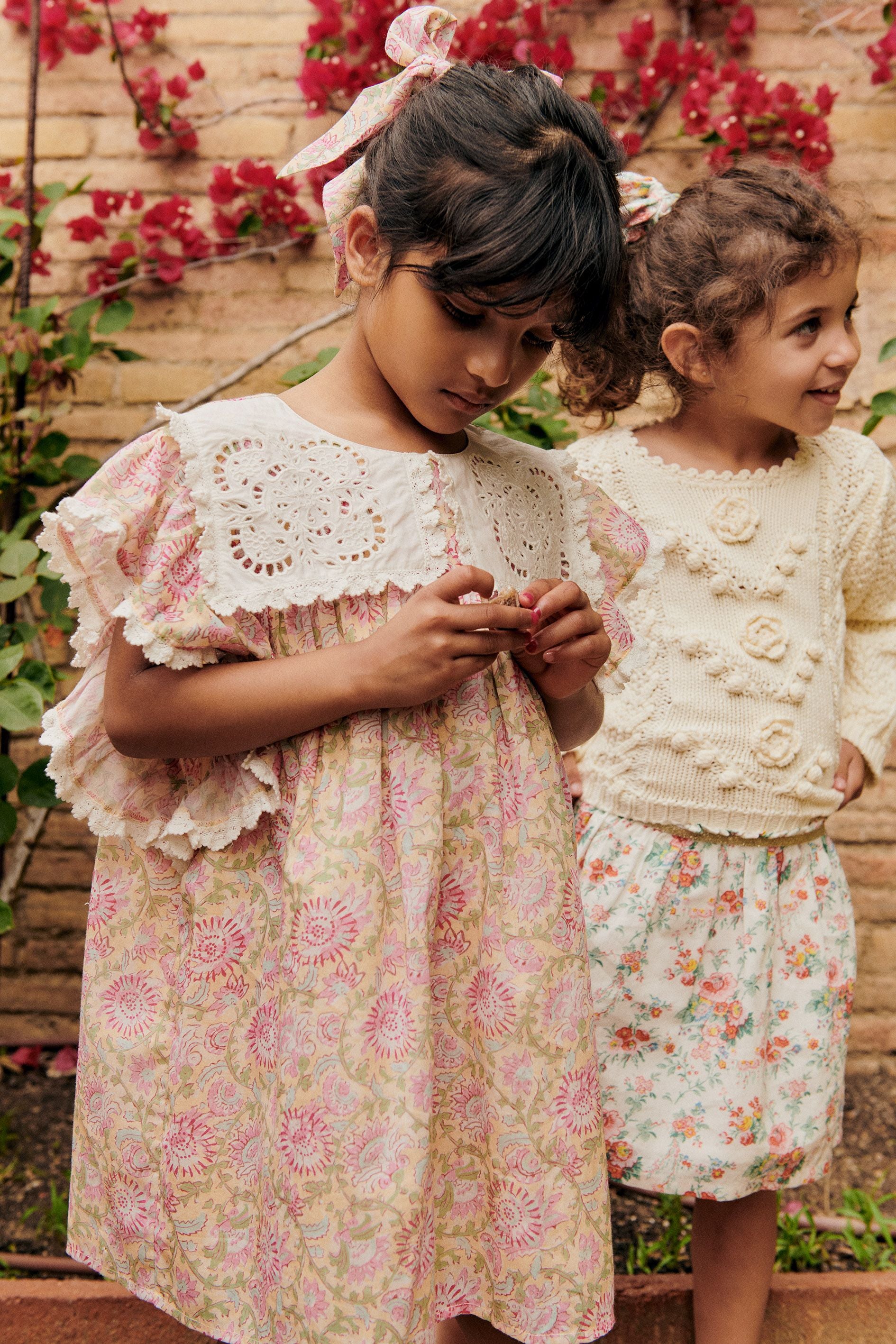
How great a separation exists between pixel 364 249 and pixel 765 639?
789mm

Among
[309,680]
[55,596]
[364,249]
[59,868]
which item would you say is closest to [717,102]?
[364,249]

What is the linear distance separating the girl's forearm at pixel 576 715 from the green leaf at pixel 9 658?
95 cm

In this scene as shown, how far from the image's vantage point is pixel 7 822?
199cm

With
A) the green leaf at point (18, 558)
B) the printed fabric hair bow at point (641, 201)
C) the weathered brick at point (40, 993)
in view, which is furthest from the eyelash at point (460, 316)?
the weathered brick at point (40, 993)

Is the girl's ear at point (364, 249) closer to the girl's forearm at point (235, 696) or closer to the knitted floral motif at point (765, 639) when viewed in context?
the girl's forearm at point (235, 696)

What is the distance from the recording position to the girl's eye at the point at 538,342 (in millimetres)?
1155

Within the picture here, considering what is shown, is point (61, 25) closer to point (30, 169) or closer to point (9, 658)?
point (30, 169)

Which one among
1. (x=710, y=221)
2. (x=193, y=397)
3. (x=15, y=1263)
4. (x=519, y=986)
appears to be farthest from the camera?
(x=193, y=397)

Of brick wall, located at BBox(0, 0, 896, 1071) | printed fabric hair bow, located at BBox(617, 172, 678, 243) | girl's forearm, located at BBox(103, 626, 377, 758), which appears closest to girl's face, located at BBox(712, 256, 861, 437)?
printed fabric hair bow, located at BBox(617, 172, 678, 243)

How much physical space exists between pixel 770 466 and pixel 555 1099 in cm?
97

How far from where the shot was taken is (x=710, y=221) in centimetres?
164

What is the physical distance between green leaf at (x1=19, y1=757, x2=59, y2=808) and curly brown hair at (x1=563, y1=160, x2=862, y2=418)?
1150 mm

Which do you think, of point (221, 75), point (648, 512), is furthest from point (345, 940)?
point (221, 75)

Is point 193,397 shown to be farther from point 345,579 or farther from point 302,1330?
point 302,1330
